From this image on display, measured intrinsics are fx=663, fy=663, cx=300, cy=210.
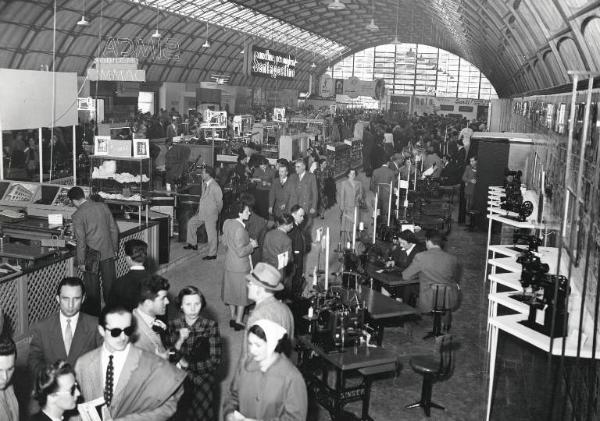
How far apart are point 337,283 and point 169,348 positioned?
124 inches

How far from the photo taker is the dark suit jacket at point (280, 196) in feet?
40.1

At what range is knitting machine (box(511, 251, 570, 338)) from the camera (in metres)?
5.37

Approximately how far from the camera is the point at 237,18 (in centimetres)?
3719

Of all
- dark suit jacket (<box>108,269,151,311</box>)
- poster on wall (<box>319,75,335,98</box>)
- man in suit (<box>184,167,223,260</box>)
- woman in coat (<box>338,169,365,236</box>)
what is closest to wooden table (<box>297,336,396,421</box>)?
dark suit jacket (<box>108,269,151,311</box>)

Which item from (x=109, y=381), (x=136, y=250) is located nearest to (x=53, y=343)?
(x=109, y=381)

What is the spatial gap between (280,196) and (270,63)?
10.3 metres

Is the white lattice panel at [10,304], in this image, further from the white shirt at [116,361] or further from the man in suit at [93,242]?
the white shirt at [116,361]

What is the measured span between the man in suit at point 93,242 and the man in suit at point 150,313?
3.39m

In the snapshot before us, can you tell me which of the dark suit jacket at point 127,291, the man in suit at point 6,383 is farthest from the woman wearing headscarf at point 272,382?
the dark suit jacket at point 127,291

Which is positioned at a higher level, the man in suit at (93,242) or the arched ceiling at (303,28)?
the arched ceiling at (303,28)

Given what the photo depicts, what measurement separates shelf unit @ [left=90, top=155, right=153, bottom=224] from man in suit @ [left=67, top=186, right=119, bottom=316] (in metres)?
2.25

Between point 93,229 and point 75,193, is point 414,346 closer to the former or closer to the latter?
point 93,229

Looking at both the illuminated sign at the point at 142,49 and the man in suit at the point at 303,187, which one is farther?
the illuminated sign at the point at 142,49

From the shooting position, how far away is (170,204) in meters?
13.3
